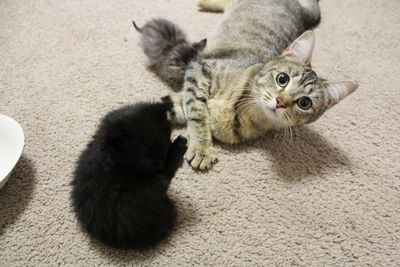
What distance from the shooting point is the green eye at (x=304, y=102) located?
41.1 inches

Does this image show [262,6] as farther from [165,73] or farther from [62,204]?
[62,204]

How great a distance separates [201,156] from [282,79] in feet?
1.45

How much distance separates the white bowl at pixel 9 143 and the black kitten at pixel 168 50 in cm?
69

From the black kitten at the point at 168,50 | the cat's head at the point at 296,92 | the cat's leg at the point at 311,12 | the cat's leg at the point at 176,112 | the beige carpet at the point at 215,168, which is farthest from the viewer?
the cat's leg at the point at 311,12

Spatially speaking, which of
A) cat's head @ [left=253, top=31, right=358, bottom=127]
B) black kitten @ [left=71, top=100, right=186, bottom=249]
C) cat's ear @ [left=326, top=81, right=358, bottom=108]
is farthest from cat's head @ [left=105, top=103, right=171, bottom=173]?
cat's ear @ [left=326, top=81, right=358, bottom=108]

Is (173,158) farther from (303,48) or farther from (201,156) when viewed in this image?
(303,48)

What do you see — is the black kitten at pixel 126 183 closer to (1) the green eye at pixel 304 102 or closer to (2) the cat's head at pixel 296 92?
(2) the cat's head at pixel 296 92

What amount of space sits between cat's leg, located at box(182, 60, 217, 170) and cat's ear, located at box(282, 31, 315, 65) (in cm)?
37

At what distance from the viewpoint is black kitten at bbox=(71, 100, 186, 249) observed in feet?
2.66

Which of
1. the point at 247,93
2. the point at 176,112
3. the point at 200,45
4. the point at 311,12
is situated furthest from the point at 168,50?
the point at 311,12

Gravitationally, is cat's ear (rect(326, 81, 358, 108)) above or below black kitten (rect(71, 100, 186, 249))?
above

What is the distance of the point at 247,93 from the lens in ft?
3.79

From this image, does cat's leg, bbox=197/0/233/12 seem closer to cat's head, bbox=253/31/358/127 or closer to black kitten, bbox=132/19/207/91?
black kitten, bbox=132/19/207/91

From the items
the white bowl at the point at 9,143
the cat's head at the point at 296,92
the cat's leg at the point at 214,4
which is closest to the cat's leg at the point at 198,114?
the cat's head at the point at 296,92
